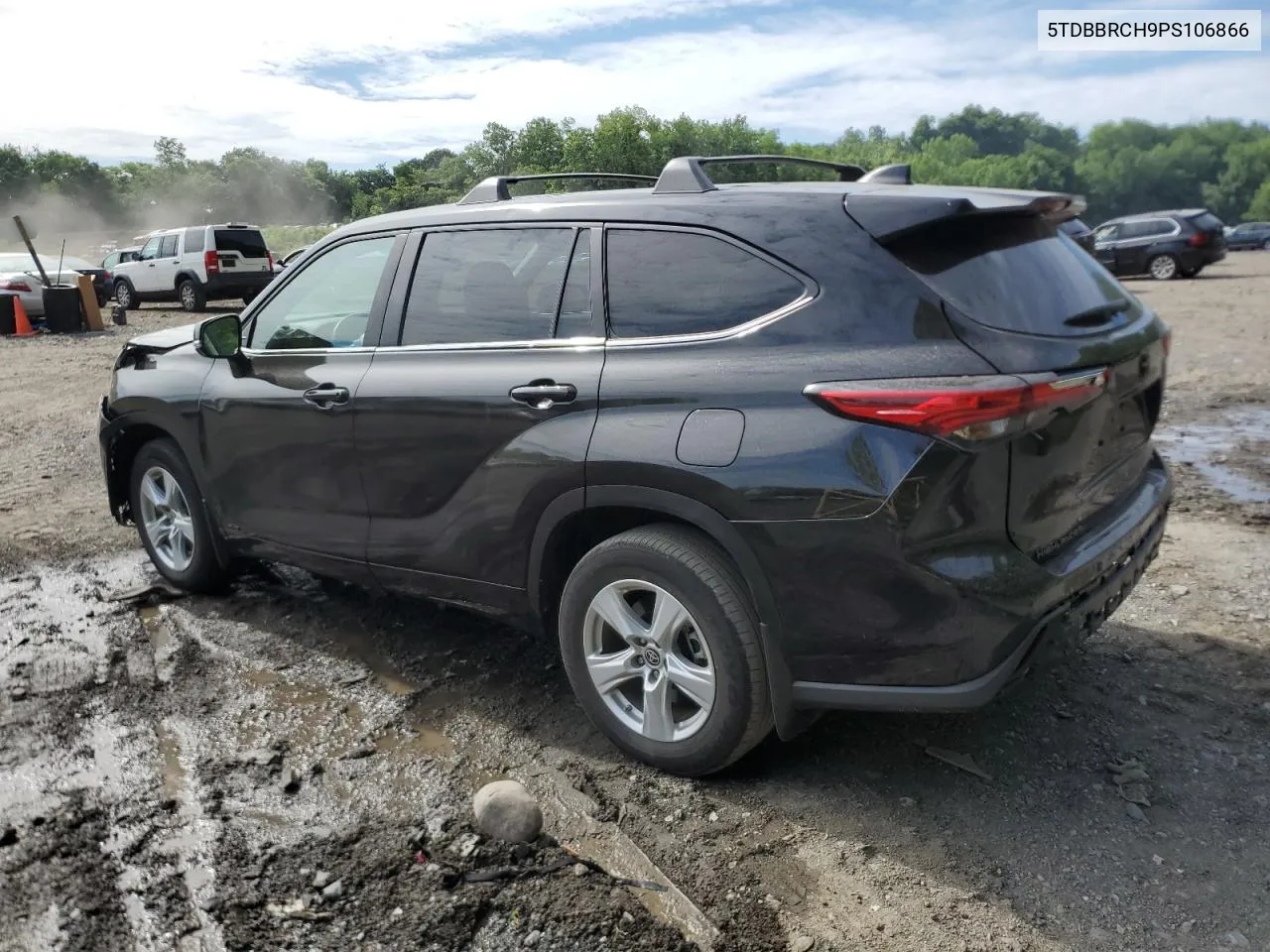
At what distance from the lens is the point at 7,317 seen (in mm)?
18719

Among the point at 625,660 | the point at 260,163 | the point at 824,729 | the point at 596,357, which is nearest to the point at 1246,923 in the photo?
the point at 824,729

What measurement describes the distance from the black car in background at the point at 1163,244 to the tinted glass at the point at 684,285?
22.8m

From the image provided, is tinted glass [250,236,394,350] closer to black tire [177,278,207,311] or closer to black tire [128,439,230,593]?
black tire [128,439,230,593]

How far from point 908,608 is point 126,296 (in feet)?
78.3

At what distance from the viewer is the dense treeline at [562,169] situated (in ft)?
307

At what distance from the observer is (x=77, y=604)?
4.96 metres

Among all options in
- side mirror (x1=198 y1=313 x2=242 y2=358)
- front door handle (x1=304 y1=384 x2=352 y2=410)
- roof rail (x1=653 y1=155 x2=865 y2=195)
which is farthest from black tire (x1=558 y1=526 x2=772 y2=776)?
side mirror (x1=198 y1=313 x2=242 y2=358)

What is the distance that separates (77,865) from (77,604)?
2.37 meters

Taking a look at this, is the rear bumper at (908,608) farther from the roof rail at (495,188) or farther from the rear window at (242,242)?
the rear window at (242,242)

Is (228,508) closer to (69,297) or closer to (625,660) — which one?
(625,660)

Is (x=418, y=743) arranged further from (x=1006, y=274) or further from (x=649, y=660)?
(x=1006, y=274)

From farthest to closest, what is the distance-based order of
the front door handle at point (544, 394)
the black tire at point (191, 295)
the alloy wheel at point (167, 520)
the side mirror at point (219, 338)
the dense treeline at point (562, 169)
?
the dense treeline at point (562, 169) → the black tire at point (191, 295) → the alloy wheel at point (167, 520) → the side mirror at point (219, 338) → the front door handle at point (544, 394)

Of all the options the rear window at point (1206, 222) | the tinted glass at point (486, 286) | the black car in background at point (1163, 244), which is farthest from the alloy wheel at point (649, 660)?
the rear window at point (1206, 222)

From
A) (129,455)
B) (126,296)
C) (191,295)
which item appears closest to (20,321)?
(191,295)
